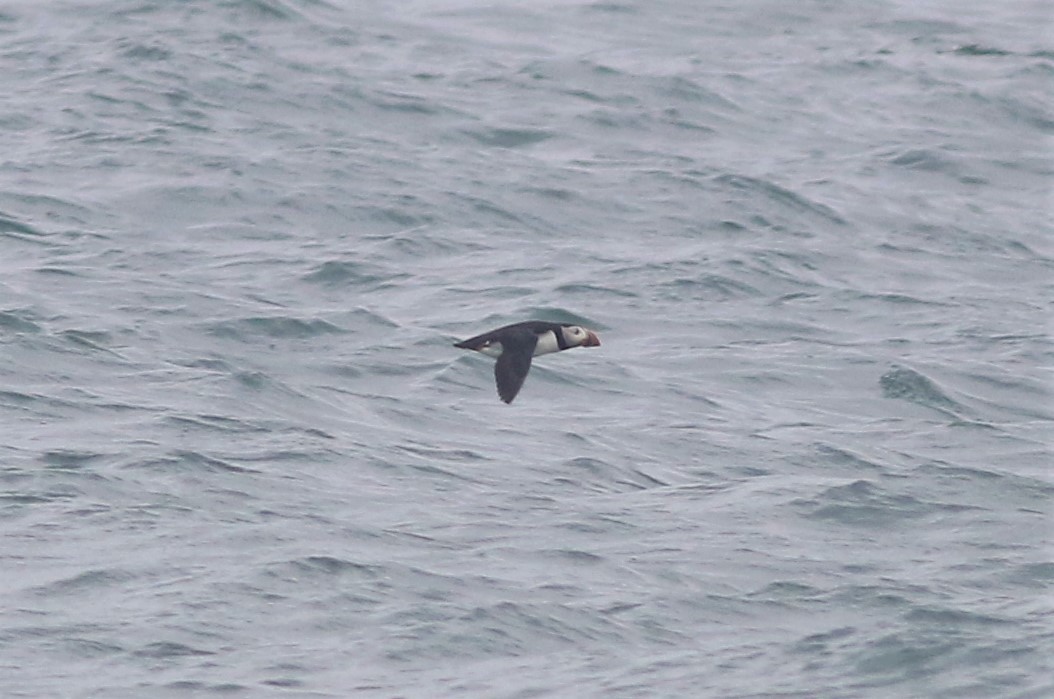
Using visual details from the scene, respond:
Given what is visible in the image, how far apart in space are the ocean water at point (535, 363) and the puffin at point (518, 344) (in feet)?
3.02

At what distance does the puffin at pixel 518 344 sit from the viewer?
11.2 meters

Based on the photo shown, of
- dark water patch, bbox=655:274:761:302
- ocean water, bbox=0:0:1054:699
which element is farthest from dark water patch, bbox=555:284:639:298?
dark water patch, bbox=655:274:761:302

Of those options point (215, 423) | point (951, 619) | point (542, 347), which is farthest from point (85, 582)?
point (951, 619)

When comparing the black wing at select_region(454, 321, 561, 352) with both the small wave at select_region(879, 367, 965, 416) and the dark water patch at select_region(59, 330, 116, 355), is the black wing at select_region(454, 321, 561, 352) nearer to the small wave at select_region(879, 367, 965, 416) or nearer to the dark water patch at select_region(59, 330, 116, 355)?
the dark water patch at select_region(59, 330, 116, 355)

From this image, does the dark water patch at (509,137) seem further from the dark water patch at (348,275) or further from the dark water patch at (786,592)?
the dark water patch at (786,592)

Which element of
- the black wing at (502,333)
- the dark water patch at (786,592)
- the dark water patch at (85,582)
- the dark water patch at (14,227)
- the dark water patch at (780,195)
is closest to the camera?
the dark water patch at (85,582)

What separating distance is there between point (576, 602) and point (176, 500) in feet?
7.28

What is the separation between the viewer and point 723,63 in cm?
2302

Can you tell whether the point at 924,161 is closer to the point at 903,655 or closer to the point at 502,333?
the point at 502,333

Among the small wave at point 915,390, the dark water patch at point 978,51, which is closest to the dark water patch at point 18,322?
the small wave at point 915,390

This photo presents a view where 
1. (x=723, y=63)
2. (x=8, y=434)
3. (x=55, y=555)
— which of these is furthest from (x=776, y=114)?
(x=55, y=555)

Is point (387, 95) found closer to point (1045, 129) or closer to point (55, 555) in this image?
point (1045, 129)

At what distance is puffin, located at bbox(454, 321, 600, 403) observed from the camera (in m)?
11.2

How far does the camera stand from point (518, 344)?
11656 millimetres
